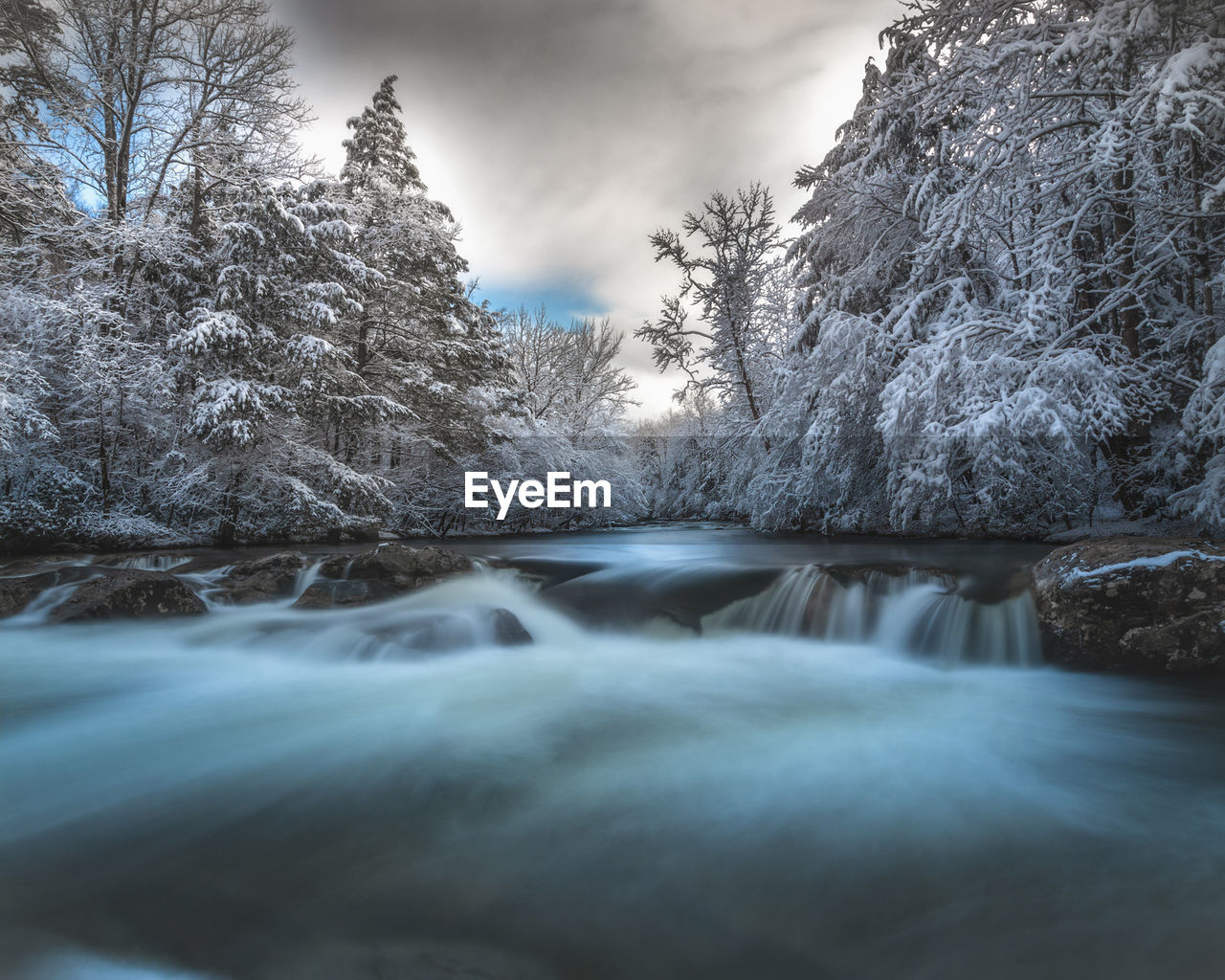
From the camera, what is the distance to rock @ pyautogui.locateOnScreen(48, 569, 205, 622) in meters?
5.84

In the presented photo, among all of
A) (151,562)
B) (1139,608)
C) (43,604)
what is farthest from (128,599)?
(1139,608)

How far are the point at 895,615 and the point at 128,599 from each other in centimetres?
743

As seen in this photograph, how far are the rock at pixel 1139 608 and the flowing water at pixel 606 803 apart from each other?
20 cm

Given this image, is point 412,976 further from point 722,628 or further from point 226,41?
point 226,41

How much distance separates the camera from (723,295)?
15.7m

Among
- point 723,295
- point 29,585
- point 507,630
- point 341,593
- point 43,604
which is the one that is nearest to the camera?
point 507,630

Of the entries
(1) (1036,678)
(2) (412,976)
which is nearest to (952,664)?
(1) (1036,678)

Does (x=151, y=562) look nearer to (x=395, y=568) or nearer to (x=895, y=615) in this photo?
(x=395, y=568)

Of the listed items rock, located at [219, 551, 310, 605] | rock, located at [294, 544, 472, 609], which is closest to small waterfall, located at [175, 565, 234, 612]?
rock, located at [219, 551, 310, 605]

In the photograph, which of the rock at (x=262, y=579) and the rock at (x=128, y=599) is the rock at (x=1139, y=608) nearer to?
the rock at (x=262, y=579)

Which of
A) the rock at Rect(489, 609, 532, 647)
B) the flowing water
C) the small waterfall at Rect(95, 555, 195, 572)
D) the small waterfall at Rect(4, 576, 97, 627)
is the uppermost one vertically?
the small waterfall at Rect(95, 555, 195, 572)

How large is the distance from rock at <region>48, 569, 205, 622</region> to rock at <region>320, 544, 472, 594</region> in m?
1.46

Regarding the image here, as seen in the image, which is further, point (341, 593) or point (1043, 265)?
point (1043, 265)

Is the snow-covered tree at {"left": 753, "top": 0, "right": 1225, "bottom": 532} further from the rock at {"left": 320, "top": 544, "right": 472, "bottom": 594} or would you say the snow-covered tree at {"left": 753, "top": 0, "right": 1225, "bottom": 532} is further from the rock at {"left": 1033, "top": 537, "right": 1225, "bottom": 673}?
the rock at {"left": 320, "top": 544, "right": 472, "bottom": 594}
